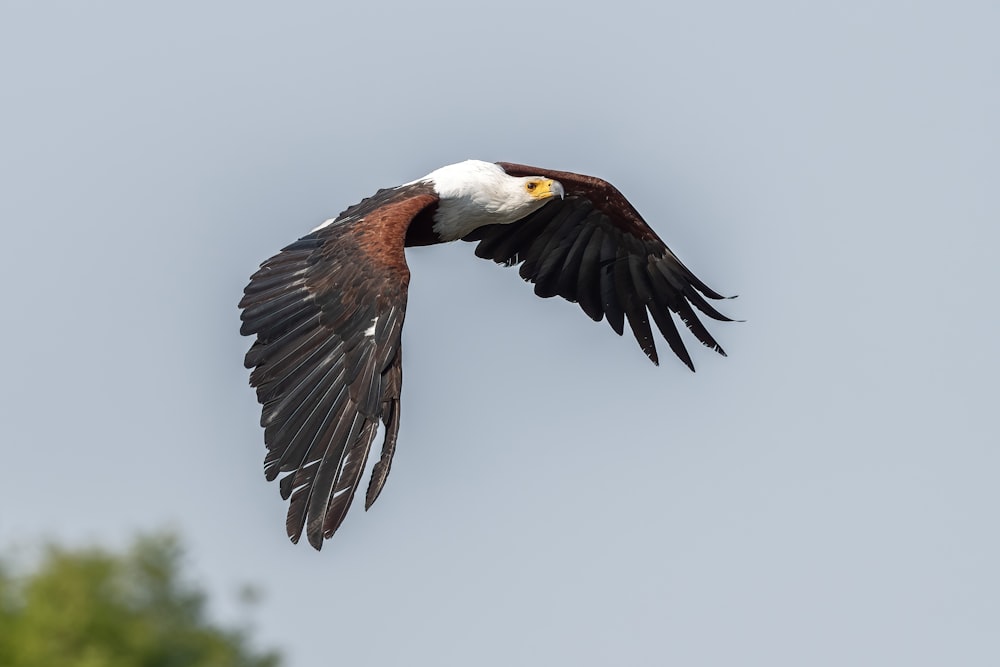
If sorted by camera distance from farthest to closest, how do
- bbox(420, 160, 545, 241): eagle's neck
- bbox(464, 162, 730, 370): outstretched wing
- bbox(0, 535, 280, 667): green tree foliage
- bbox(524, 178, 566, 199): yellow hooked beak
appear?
bbox(0, 535, 280, 667): green tree foliage
bbox(464, 162, 730, 370): outstretched wing
bbox(524, 178, 566, 199): yellow hooked beak
bbox(420, 160, 545, 241): eagle's neck

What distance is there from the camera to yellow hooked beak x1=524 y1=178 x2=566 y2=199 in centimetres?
1580

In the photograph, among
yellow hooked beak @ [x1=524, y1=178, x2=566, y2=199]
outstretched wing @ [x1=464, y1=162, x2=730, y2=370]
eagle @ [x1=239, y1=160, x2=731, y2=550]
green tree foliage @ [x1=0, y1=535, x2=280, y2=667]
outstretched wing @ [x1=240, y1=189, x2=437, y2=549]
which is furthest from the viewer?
green tree foliage @ [x1=0, y1=535, x2=280, y2=667]

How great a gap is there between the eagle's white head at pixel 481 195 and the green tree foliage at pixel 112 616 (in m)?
10.7

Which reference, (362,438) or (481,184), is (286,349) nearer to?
(362,438)

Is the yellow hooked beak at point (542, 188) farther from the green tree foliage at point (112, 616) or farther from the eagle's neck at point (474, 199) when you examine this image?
the green tree foliage at point (112, 616)

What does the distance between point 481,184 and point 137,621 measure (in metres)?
13.5

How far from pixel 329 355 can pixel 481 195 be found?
2.39 metres

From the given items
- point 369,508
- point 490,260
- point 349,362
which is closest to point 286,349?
point 349,362

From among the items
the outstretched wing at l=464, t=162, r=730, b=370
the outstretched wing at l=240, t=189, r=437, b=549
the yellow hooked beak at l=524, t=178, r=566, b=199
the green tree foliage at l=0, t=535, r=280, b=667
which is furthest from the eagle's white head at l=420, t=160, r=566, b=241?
the green tree foliage at l=0, t=535, r=280, b=667

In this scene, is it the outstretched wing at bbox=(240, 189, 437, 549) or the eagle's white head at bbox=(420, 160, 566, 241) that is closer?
the outstretched wing at bbox=(240, 189, 437, 549)

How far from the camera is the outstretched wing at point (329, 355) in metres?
13.0

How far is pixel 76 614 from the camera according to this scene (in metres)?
26.3

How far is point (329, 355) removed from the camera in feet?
45.8

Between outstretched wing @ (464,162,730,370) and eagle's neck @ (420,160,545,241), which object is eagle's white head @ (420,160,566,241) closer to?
eagle's neck @ (420,160,545,241)
